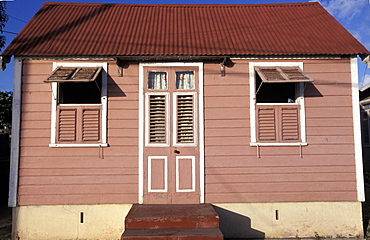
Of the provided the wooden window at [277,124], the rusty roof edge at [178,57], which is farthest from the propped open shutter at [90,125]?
the wooden window at [277,124]

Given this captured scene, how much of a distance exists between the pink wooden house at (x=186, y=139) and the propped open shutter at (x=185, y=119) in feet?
0.07

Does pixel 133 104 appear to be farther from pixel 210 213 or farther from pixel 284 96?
pixel 284 96

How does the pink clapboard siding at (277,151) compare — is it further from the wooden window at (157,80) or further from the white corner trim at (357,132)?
the wooden window at (157,80)

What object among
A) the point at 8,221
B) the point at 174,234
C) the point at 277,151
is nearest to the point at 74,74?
the point at 174,234

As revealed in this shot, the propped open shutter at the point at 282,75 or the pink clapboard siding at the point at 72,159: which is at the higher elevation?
the propped open shutter at the point at 282,75

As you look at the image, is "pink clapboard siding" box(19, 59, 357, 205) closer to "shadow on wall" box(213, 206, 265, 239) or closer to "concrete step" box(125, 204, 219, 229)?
"shadow on wall" box(213, 206, 265, 239)

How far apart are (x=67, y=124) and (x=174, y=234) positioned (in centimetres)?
292

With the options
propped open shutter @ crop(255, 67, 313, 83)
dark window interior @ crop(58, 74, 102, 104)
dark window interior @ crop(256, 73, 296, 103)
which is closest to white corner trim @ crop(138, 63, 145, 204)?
dark window interior @ crop(58, 74, 102, 104)

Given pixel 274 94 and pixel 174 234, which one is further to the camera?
pixel 274 94

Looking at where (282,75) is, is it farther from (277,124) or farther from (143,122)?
(143,122)

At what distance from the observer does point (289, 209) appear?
5.08 m

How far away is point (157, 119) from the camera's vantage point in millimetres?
5168

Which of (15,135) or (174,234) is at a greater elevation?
(15,135)

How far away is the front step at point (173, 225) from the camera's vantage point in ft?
12.8
